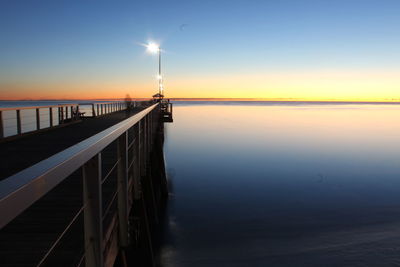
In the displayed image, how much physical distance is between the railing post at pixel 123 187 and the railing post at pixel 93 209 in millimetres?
1217

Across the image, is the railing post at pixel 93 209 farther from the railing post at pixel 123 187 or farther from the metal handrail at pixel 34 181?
the railing post at pixel 123 187

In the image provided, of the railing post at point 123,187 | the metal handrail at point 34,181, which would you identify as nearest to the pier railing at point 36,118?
the railing post at point 123,187

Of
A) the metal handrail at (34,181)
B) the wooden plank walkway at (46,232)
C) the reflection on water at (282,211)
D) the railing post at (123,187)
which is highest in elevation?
the metal handrail at (34,181)

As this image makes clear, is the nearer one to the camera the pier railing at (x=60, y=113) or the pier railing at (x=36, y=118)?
the pier railing at (x=36, y=118)

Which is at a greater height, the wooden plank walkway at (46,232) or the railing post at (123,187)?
the railing post at (123,187)

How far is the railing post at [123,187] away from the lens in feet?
9.95

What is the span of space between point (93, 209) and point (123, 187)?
153cm

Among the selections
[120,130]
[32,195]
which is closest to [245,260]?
[120,130]

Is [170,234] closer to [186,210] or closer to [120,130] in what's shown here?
[186,210]

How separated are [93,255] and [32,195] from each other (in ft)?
3.67

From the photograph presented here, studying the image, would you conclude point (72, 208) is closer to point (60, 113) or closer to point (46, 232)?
point (46, 232)

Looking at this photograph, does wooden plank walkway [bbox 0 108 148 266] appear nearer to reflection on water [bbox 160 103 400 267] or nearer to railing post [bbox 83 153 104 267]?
railing post [bbox 83 153 104 267]

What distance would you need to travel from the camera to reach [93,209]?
1.78 metres

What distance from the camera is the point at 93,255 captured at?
194 centimetres
